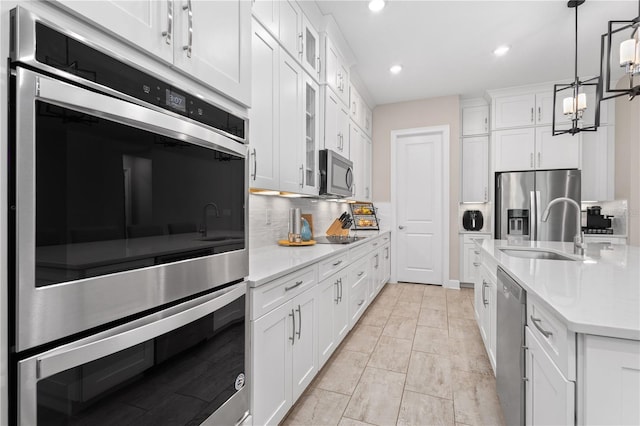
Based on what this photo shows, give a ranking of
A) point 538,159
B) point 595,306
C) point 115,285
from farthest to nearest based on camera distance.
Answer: point 538,159, point 595,306, point 115,285

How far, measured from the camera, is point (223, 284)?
3.76 feet

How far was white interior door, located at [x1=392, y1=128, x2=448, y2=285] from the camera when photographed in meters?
4.87

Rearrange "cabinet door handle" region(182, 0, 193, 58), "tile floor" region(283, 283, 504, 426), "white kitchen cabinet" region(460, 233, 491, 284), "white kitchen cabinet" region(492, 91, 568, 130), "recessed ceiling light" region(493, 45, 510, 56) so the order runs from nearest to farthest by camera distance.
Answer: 1. "cabinet door handle" region(182, 0, 193, 58)
2. "tile floor" region(283, 283, 504, 426)
3. "recessed ceiling light" region(493, 45, 510, 56)
4. "white kitchen cabinet" region(492, 91, 568, 130)
5. "white kitchen cabinet" region(460, 233, 491, 284)

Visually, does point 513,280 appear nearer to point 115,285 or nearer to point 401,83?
point 115,285

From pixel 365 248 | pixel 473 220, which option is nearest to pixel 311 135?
pixel 365 248

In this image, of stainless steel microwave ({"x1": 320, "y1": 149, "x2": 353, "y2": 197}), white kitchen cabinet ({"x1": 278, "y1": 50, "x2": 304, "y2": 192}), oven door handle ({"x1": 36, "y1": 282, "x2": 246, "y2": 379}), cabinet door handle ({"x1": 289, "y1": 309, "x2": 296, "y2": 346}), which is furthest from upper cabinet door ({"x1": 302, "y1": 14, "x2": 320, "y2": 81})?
oven door handle ({"x1": 36, "y1": 282, "x2": 246, "y2": 379})

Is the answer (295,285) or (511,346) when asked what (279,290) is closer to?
(295,285)

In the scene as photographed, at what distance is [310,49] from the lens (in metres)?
2.81

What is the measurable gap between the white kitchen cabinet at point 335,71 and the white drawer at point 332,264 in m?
1.70

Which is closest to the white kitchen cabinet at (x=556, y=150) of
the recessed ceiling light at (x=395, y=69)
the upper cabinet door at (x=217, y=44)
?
the recessed ceiling light at (x=395, y=69)

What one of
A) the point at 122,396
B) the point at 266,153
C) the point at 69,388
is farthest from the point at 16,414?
the point at 266,153

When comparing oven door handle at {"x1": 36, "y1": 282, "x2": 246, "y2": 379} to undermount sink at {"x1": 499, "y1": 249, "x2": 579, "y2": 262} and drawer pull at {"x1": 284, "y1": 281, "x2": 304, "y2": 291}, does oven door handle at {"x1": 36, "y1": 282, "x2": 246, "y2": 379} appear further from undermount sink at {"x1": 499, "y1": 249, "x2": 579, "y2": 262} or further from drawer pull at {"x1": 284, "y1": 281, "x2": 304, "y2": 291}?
undermount sink at {"x1": 499, "y1": 249, "x2": 579, "y2": 262}

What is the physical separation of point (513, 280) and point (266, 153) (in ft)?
5.18

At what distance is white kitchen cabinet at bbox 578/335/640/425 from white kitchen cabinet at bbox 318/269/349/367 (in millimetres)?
1432
